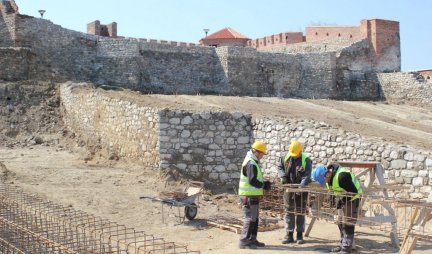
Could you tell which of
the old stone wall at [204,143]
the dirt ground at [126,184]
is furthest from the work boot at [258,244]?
the old stone wall at [204,143]

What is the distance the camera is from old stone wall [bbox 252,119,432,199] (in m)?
9.44

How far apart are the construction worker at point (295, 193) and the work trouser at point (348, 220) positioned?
753mm

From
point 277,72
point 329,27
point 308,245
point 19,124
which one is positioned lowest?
point 308,245

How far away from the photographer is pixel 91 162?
47.4ft

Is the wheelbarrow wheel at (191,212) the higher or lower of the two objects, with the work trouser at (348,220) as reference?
A: lower

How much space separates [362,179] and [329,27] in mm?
29917

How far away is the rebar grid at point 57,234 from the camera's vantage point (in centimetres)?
703

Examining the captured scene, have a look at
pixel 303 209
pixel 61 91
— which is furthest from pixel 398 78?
pixel 303 209

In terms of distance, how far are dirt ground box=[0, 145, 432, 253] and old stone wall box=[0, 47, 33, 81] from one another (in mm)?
4478

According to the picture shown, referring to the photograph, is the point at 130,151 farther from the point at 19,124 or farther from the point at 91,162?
the point at 19,124

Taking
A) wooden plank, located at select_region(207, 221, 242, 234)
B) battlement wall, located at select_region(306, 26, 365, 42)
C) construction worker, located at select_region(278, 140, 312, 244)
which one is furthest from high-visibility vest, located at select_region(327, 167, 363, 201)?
battlement wall, located at select_region(306, 26, 365, 42)

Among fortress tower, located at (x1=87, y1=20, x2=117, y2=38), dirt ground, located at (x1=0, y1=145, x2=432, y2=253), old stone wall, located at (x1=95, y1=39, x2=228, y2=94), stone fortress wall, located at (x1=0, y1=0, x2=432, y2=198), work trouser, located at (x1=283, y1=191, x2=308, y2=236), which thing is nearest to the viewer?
work trouser, located at (x1=283, y1=191, x2=308, y2=236)

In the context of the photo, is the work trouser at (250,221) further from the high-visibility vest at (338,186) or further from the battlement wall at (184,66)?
the battlement wall at (184,66)

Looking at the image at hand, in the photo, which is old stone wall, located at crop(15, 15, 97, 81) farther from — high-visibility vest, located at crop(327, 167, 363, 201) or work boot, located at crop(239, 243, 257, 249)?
high-visibility vest, located at crop(327, 167, 363, 201)
